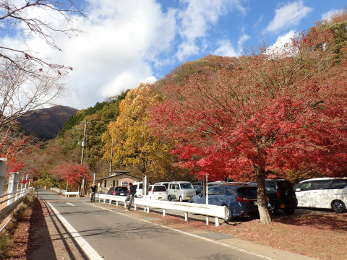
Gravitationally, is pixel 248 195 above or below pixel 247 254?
above

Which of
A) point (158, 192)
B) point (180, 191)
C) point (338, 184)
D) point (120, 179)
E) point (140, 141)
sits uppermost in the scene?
point (140, 141)

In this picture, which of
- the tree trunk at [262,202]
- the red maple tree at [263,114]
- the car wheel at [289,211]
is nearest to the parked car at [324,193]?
the car wheel at [289,211]

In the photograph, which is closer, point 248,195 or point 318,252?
point 318,252

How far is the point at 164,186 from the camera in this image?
85.9 ft

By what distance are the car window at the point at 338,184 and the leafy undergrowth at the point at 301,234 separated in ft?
8.34

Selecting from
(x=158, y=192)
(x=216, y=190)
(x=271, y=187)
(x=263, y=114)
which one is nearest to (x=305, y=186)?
(x=271, y=187)

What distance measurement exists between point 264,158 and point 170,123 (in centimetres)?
376

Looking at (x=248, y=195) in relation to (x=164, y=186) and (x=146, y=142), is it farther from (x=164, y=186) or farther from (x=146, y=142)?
(x=146, y=142)

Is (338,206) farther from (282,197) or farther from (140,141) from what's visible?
(140,141)

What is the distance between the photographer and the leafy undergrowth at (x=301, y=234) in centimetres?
759

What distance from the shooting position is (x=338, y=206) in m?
14.7

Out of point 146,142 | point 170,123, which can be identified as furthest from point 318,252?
point 146,142

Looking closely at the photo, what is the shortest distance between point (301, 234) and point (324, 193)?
742 cm

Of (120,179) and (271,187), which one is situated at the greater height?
(120,179)
